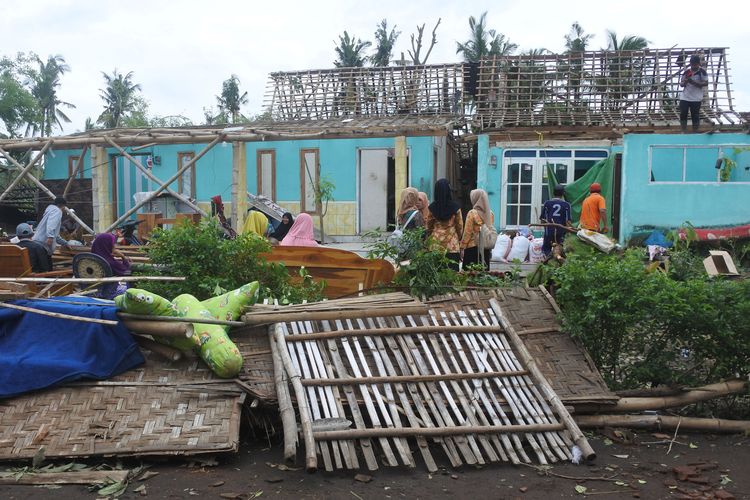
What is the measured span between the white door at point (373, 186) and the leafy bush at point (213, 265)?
7792mm

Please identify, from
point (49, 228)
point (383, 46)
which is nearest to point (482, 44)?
point (383, 46)

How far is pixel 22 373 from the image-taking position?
4176 mm

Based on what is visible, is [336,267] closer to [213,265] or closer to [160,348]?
[213,265]

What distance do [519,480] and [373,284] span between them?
9.77ft

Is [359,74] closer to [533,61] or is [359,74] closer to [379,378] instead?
[533,61]

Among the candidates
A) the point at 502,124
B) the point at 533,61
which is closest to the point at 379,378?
the point at 502,124

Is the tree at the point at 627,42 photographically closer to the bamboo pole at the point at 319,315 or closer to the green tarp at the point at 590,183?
the green tarp at the point at 590,183

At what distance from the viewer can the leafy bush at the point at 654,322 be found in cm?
474

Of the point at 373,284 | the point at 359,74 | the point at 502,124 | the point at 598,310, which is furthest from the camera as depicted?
the point at 359,74

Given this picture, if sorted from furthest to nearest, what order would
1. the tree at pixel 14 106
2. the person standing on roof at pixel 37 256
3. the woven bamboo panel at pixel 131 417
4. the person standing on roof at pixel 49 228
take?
the tree at pixel 14 106, the person standing on roof at pixel 49 228, the person standing on roof at pixel 37 256, the woven bamboo panel at pixel 131 417

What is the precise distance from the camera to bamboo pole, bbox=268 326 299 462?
3.67m

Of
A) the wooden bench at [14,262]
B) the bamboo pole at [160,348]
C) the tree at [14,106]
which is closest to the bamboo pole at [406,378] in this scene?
the bamboo pole at [160,348]

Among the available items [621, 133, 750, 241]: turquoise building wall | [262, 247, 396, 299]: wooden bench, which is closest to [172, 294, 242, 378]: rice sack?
[262, 247, 396, 299]: wooden bench

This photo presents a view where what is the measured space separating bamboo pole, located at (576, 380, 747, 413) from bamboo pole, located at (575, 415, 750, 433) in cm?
6
